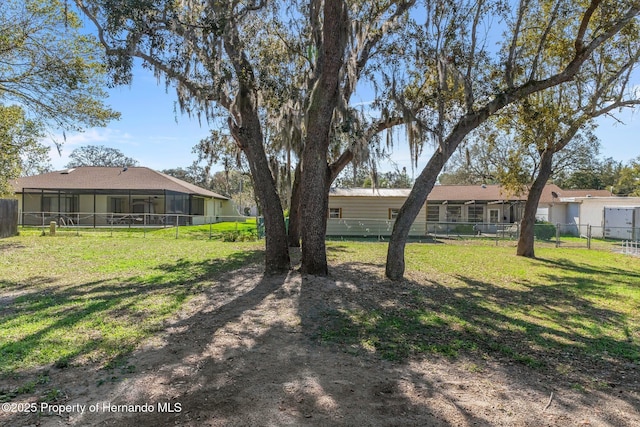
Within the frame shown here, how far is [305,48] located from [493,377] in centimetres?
960

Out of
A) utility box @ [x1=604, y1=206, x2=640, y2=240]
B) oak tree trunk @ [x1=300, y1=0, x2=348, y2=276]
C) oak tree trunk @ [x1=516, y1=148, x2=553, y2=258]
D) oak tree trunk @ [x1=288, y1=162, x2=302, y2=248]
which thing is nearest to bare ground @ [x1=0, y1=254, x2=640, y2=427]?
oak tree trunk @ [x1=300, y1=0, x2=348, y2=276]

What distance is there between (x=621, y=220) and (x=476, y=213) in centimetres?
871

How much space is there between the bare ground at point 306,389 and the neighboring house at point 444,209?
14869mm

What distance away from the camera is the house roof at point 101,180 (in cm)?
2459

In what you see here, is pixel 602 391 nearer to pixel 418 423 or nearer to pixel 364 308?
pixel 418 423

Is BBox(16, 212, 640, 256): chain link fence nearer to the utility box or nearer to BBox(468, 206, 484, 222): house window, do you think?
the utility box

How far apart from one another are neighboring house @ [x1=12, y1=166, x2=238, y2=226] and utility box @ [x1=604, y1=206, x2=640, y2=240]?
77.3ft

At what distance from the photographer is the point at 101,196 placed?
26109 millimetres

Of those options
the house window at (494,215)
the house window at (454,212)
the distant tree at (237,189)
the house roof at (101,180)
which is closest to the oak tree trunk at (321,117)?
the house roof at (101,180)

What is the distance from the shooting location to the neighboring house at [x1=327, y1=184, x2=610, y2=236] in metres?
21.4

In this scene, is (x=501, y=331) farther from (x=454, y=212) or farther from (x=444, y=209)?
(x=454, y=212)

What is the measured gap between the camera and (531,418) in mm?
2840

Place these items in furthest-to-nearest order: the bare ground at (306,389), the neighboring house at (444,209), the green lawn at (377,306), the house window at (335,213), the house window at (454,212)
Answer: the house window at (454,212) → the house window at (335,213) → the neighboring house at (444,209) → the green lawn at (377,306) → the bare ground at (306,389)

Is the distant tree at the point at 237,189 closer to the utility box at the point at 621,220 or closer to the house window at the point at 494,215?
the house window at the point at 494,215
